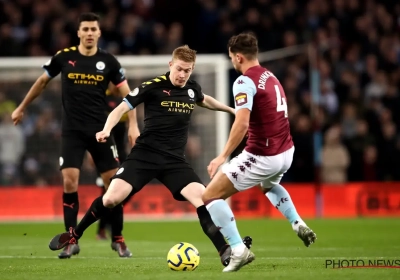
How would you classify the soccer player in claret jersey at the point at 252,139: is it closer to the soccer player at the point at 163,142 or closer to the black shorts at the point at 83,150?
the soccer player at the point at 163,142

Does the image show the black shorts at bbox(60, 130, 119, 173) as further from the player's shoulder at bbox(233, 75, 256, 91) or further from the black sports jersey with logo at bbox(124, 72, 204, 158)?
the player's shoulder at bbox(233, 75, 256, 91)

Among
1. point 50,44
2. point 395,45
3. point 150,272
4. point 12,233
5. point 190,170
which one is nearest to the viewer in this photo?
point 150,272

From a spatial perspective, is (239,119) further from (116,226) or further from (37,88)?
(37,88)

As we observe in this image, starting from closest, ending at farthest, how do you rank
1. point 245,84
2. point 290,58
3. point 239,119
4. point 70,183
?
1. point 239,119
2. point 245,84
3. point 70,183
4. point 290,58

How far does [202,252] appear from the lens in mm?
10367

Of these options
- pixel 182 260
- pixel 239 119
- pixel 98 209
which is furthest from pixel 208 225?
pixel 98 209

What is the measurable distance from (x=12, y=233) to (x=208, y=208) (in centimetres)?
654

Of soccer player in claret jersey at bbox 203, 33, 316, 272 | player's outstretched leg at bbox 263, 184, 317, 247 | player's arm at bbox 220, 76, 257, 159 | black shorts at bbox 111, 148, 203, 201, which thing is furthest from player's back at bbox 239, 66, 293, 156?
player's outstretched leg at bbox 263, 184, 317, 247

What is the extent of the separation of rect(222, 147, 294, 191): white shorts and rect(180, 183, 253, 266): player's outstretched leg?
0.48 m

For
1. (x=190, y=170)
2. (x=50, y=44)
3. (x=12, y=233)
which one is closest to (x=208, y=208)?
(x=190, y=170)

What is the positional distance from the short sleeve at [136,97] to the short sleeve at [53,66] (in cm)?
187

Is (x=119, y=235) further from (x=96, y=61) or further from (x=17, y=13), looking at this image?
(x=17, y=13)

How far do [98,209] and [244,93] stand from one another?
2.06 meters

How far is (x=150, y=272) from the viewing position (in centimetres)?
784
